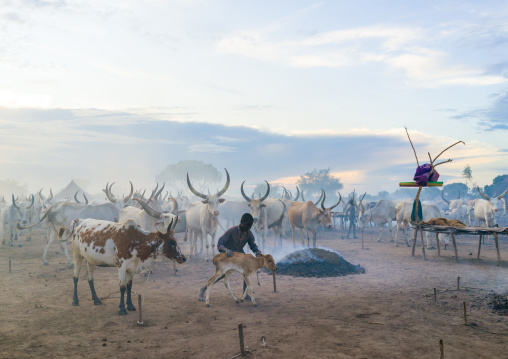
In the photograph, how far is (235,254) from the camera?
328 inches

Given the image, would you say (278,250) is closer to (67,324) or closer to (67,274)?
(67,274)

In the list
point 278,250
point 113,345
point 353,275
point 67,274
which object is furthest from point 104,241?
point 278,250

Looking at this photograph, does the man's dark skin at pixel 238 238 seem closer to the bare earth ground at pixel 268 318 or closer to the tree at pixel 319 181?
the bare earth ground at pixel 268 318

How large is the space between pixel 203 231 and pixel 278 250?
4.65 meters

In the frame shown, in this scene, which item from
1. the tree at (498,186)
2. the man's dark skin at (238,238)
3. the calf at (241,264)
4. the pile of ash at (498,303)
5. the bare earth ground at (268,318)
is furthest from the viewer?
the tree at (498,186)

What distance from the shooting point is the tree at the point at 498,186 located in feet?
137

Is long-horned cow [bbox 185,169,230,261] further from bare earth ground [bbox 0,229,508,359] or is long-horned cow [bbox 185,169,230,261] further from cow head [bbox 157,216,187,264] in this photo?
cow head [bbox 157,216,187,264]

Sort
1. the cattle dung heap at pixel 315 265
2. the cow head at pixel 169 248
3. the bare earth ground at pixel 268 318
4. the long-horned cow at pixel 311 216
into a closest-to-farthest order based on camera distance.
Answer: the bare earth ground at pixel 268 318, the cow head at pixel 169 248, the cattle dung heap at pixel 315 265, the long-horned cow at pixel 311 216

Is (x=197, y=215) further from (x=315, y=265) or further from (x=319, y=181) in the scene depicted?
(x=319, y=181)

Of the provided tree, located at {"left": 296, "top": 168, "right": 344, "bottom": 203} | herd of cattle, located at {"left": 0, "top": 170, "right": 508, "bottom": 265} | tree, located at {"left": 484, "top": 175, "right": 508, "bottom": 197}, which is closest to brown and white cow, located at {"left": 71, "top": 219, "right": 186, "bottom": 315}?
herd of cattle, located at {"left": 0, "top": 170, "right": 508, "bottom": 265}

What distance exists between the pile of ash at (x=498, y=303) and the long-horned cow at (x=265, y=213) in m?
9.33

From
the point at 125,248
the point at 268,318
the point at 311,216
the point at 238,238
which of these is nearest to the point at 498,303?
the point at 268,318

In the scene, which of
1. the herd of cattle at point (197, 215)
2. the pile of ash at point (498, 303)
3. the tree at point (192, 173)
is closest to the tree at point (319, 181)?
the tree at point (192, 173)

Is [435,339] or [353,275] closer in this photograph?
[435,339]
